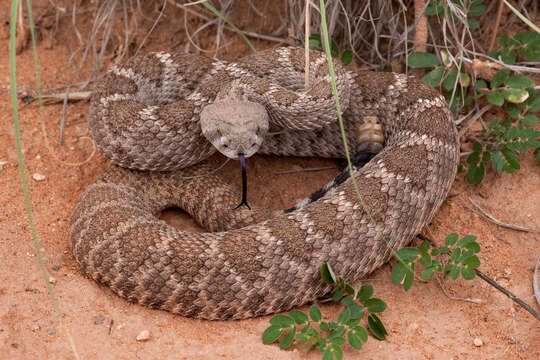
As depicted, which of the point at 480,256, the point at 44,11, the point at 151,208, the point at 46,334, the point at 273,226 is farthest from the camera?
the point at 44,11

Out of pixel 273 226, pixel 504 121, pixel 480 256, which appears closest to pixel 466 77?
pixel 504 121

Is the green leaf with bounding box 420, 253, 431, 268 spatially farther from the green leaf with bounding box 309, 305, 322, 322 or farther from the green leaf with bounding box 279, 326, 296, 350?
the green leaf with bounding box 279, 326, 296, 350

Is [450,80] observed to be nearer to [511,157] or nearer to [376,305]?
[511,157]

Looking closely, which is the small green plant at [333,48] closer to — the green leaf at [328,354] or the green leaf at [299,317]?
the green leaf at [299,317]

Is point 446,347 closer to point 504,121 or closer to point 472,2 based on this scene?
point 504,121

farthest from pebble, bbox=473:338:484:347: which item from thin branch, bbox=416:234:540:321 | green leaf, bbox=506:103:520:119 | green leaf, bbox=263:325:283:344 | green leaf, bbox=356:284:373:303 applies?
green leaf, bbox=506:103:520:119

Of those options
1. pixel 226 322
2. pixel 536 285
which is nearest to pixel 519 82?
pixel 536 285
